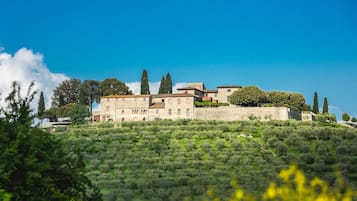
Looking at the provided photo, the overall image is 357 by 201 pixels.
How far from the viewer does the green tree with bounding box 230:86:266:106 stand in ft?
183

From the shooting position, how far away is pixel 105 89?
2682 inches

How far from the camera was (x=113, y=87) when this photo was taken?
68.7 metres

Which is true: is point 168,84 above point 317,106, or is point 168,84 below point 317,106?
above

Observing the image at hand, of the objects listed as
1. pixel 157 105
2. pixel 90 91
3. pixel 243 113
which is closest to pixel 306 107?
pixel 243 113

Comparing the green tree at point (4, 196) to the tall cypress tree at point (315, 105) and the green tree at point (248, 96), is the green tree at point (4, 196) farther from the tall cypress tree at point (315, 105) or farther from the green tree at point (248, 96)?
the tall cypress tree at point (315, 105)

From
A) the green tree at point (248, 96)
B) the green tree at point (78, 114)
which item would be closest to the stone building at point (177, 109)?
the green tree at point (248, 96)

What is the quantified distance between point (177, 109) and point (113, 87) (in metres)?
16.0

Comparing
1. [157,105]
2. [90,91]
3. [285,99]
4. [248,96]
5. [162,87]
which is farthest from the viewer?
[90,91]

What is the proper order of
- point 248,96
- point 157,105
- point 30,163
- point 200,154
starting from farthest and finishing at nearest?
point 157,105 < point 248,96 < point 200,154 < point 30,163

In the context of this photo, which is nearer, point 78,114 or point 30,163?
point 30,163

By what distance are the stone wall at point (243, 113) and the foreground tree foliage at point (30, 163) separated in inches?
1775

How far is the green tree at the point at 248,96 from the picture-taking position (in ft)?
183

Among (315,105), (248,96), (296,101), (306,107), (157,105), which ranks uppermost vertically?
(248,96)

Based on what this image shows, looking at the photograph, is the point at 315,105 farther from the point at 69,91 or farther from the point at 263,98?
the point at 69,91
